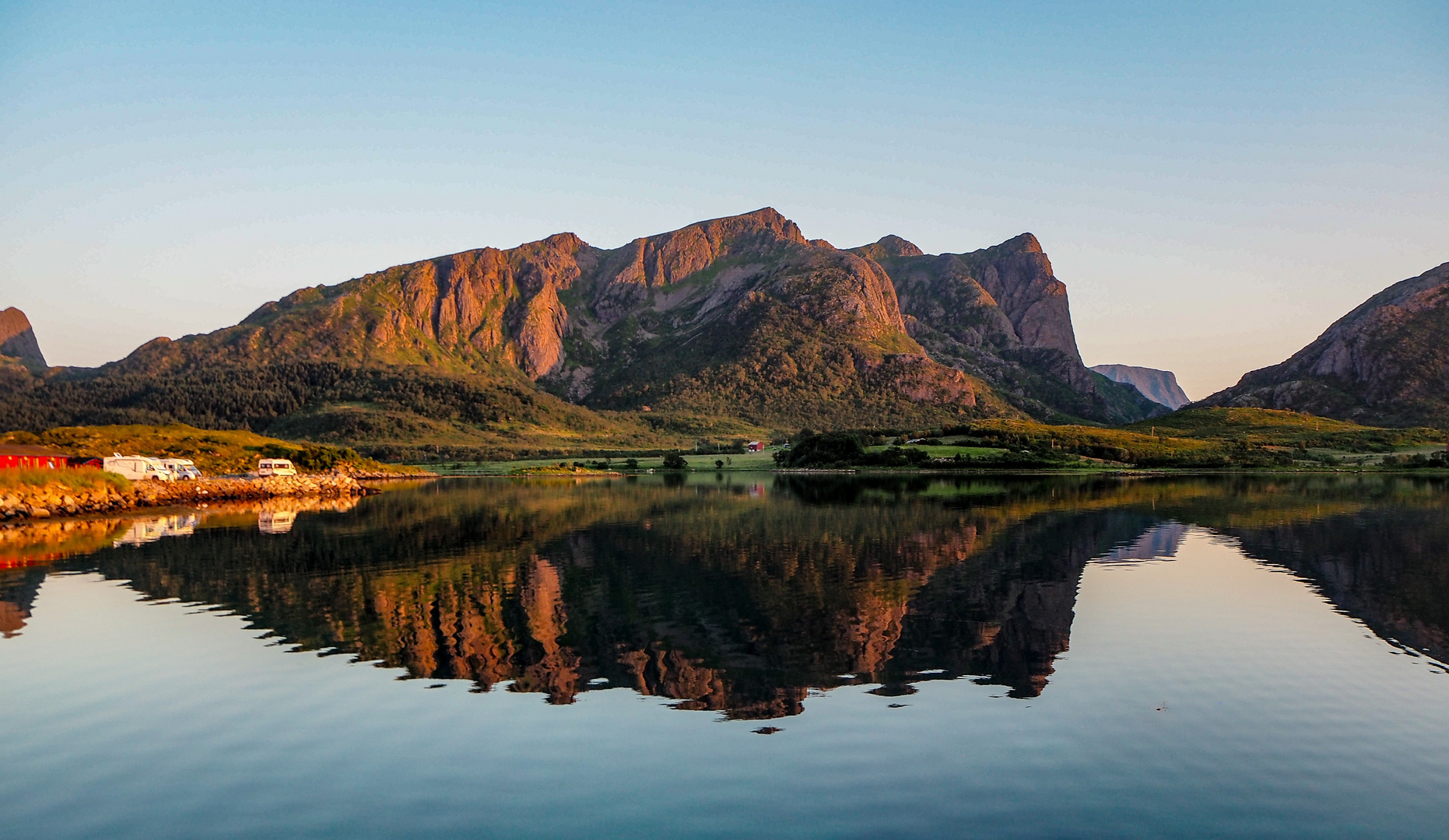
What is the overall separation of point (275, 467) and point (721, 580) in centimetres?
9720

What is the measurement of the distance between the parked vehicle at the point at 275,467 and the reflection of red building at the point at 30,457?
930 inches

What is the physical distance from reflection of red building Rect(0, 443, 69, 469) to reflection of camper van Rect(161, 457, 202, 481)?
28.5 ft

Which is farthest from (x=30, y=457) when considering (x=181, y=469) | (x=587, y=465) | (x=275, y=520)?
(x=587, y=465)

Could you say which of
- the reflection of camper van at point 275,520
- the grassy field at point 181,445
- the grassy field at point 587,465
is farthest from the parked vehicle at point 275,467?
the grassy field at point 587,465

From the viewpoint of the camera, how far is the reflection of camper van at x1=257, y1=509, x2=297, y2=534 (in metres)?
55.4

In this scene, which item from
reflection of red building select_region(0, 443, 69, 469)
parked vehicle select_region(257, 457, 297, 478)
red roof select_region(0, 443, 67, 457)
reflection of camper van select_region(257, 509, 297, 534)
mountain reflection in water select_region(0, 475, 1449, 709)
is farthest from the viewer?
parked vehicle select_region(257, 457, 297, 478)

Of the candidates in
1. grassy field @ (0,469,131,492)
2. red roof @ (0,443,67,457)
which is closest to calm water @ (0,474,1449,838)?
grassy field @ (0,469,131,492)

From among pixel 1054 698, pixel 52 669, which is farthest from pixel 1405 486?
pixel 52 669

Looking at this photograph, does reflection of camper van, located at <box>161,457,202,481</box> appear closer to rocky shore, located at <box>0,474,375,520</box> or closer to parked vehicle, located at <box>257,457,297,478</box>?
rocky shore, located at <box>0,474,375,520</box>

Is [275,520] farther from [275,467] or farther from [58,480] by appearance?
[275,467]

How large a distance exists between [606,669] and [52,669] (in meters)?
13.8

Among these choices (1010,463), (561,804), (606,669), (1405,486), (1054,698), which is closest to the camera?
(561,804)

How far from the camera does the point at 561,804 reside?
499 inches

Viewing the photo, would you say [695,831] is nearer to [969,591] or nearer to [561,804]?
[561,804]
